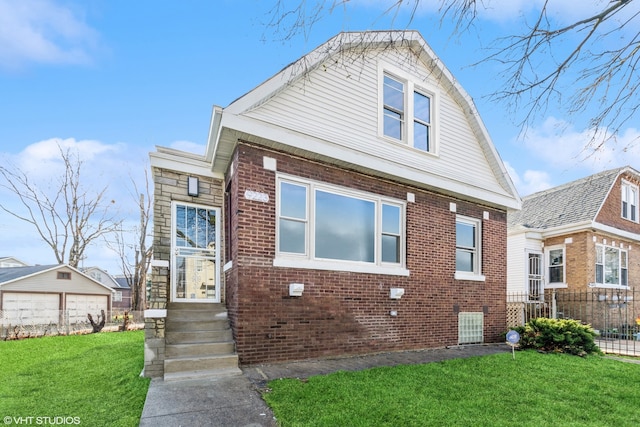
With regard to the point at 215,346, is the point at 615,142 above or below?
above

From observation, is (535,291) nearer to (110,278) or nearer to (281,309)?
(281,309)

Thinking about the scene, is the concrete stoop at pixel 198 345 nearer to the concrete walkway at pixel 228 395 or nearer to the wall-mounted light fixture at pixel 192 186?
the concrete walkway at pixel 228 395

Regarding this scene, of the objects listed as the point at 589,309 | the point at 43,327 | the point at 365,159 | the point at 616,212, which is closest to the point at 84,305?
the point at 43,327

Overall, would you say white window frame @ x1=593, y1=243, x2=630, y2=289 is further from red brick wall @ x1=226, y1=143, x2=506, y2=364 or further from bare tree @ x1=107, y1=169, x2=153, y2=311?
bare tree @ x1=107, y1=169, x2=153, y2=311

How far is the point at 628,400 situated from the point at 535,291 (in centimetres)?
1115

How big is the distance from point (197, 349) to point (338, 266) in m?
2.98

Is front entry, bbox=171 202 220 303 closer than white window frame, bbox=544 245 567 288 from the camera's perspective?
Yes

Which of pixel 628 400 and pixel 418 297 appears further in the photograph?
pixel 418 297

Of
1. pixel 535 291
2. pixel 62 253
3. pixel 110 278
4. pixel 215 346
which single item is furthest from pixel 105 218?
pixel 535 291

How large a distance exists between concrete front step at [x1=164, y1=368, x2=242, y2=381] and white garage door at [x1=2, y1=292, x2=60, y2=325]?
792 inches

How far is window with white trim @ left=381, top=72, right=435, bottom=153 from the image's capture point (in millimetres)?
8711

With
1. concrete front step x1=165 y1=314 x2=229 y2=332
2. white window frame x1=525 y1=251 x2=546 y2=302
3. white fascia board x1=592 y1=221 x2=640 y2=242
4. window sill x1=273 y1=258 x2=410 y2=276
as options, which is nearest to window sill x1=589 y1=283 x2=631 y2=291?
white window frame x1=525 y1=251 x2=546 y2=302

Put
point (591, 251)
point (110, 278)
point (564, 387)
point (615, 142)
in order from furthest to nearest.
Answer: point (110, 278), point (591, 251), point (564, 387), point (615, 142)

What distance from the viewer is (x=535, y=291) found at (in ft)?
49.8
